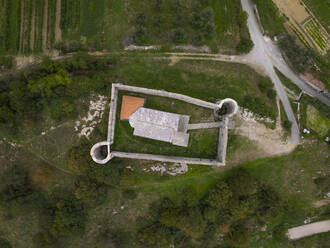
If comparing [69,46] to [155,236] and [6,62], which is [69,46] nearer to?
[6,62]

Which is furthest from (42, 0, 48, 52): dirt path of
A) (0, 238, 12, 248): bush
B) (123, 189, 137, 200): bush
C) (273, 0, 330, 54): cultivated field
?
(273, 0, 330, 54): cultivated field

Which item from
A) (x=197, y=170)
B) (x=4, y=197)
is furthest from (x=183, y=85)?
(x=4, y=197)

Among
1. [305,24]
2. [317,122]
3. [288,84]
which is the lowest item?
[317,122]

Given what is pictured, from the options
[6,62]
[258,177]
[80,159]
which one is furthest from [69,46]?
[258,177]

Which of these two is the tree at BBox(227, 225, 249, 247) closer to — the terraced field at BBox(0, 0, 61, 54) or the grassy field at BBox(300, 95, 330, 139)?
the grassy field at BBox(300, 95, 330, 139)

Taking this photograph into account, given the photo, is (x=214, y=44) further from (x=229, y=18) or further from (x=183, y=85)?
(x=183, y=85)
